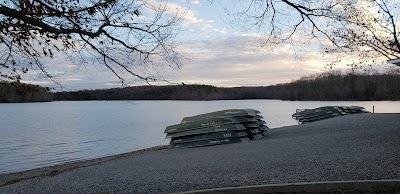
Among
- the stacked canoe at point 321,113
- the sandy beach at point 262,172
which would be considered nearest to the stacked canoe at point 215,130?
the sandy beach at point 262,172

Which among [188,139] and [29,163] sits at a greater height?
[188,139]

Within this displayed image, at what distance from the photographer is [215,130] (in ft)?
61.5

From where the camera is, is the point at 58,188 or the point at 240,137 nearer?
the point at 58,188

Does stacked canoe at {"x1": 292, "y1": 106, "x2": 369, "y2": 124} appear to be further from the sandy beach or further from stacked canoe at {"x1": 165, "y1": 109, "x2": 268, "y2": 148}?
the sandy beach

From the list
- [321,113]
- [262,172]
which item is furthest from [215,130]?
[321,113]

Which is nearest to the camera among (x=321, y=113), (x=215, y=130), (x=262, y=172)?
(x=262, y=172)

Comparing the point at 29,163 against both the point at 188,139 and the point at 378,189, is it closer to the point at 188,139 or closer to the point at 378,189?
the point at 188,139

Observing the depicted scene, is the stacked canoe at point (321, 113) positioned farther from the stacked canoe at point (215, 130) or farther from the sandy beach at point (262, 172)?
the sandy beach at point (262, 172)

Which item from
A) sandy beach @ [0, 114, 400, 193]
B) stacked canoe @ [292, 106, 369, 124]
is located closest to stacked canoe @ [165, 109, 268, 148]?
sandy beach @ [0, 114, 400, 193]

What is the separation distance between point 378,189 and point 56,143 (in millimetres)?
28170

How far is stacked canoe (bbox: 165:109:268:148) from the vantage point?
18.6 m

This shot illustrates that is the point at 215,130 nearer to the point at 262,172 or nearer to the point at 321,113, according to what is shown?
the point at 262,172

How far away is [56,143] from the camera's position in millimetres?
31031

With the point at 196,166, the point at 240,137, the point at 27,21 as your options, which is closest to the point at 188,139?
the point at 240,137
